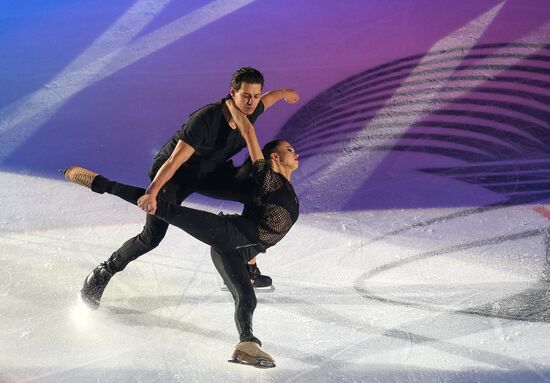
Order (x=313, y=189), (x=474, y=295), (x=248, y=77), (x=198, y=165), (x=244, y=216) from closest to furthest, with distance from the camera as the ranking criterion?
(x=248, y=77), (x=244, y=216), (x=198, y=165), (x=474, y=295), (x=313, y=189)

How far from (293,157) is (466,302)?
1.08m

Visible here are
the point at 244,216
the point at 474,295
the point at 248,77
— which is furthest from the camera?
the point at 474,295

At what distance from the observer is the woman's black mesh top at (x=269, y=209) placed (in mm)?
3035

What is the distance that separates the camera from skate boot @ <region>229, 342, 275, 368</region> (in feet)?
8.94

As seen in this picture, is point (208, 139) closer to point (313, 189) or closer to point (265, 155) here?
point (265, 155)

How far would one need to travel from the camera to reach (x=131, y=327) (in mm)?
3197

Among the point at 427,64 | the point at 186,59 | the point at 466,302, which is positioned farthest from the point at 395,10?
the point at 466,302

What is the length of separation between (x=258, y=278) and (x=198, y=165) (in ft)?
2.14

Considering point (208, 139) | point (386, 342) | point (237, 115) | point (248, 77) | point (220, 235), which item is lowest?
point (386, 342)

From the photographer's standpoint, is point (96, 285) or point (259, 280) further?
point (259, 280)

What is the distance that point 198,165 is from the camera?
10.7 ft

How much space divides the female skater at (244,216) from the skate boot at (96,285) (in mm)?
489

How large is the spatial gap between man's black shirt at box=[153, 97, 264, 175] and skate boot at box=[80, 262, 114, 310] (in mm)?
560

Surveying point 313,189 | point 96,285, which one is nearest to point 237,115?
point 96,285
